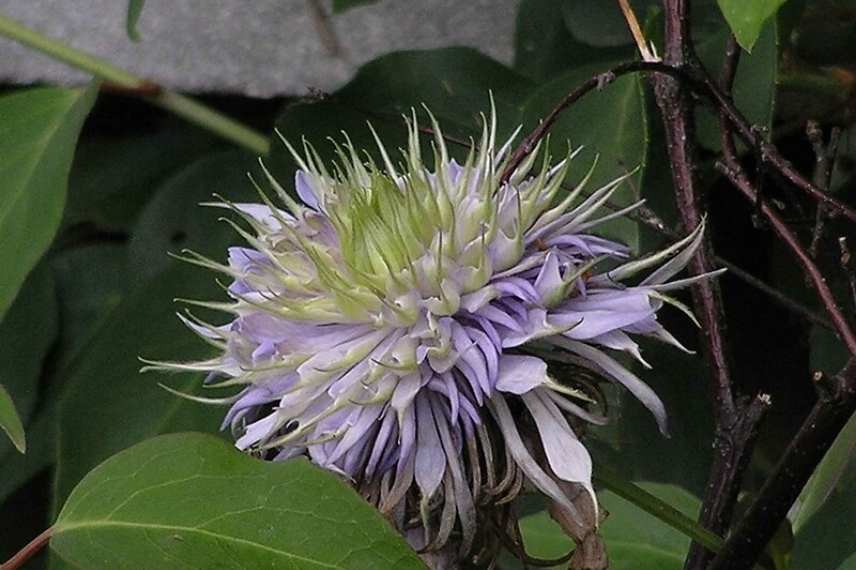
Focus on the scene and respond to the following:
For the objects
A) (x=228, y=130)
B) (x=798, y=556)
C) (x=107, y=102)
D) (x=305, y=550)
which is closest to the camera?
(x=305, y=550)

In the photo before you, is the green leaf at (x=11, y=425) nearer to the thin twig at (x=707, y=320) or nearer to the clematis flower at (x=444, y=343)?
the clematis flower at (x=444, y=343)

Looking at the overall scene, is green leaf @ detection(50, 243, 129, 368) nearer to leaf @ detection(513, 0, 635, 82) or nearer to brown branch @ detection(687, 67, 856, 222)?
leaf @ detection(513, 0, 635, 82)

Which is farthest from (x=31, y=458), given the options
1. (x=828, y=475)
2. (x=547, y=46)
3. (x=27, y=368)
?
(x=828, y=475)

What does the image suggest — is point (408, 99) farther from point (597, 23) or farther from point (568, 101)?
point (568, 101)

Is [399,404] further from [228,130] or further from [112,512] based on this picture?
[228,130]

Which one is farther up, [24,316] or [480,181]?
[480,181]

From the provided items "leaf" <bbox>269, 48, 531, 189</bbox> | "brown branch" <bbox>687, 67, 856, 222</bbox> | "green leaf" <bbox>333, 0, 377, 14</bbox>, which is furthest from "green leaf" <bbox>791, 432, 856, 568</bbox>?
"green leaf" <bbox>333, 0, 377, 14</bbox>

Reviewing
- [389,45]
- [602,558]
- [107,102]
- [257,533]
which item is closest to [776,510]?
[602,558]
